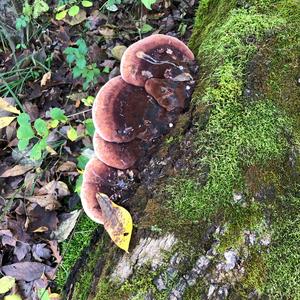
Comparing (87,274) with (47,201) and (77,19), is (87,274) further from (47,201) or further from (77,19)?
(77,19)

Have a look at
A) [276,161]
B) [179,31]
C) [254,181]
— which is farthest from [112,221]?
[179,31]

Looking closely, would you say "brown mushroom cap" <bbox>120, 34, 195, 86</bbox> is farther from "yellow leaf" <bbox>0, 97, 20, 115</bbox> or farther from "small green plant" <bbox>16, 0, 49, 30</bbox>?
"small green plant" <bbox>16, 0, 49, 30</bbox>

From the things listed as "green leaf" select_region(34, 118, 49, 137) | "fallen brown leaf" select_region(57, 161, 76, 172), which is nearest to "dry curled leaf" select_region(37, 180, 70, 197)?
"fallen brown leaf" select_region(57, 161, 76, 172)

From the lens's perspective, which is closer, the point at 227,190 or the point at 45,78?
the point at 227,190

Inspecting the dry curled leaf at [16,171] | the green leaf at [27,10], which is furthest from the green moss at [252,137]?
the green leaf at [27,10]

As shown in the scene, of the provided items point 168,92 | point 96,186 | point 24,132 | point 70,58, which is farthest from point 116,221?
point 70,58

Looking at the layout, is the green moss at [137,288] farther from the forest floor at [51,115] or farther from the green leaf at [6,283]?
the green leaf at [6,283]
